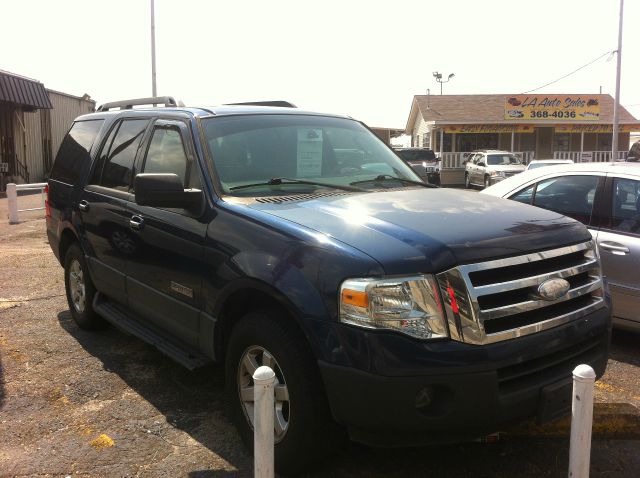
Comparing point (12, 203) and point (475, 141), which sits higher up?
point (475, 141)

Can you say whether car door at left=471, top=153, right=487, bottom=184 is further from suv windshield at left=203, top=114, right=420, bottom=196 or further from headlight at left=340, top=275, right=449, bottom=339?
headlight at left=340, top=275, right=449, bottom=339

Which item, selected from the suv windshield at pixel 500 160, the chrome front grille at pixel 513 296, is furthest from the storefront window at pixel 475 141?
the chrome front grille at pixel 513 296

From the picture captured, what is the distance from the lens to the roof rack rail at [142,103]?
4.91 m

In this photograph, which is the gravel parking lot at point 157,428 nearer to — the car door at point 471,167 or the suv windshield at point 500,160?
the suv windshield at point 500,160

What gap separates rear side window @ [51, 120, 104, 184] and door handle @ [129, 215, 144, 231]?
137 cm

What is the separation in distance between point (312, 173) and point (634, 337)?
342 centimetres

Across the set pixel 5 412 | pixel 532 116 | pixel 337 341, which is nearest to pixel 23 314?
pixel 5 412

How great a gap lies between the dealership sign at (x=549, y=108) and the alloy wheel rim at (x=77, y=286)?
30616 millimetres

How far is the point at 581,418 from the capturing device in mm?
2326

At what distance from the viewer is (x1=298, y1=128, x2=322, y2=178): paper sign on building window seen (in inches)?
152

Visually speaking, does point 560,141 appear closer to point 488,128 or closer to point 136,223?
point 488,128

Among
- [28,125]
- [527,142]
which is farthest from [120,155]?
[527,142]

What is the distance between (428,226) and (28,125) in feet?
92.2

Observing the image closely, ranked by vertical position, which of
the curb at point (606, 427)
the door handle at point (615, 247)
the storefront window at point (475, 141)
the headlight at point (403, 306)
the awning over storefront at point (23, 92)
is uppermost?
the awning over storefront at point (23, 92)
